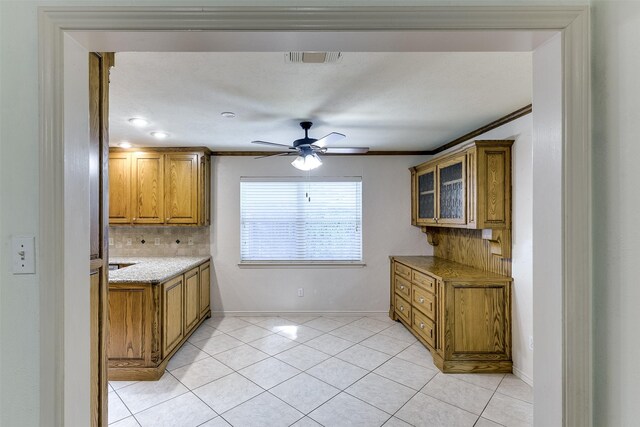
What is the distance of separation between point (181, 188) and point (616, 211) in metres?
4.14

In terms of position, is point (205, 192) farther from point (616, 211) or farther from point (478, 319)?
point (616, 211)

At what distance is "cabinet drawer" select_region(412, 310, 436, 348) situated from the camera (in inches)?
120

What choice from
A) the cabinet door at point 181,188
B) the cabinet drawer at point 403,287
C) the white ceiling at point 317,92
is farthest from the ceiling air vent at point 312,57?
the cabinet drawer at point 403,287

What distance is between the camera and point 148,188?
3.91 m

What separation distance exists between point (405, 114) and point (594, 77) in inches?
77.0

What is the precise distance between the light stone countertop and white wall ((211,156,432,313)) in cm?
51

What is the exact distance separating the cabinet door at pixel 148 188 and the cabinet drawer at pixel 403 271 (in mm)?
3282

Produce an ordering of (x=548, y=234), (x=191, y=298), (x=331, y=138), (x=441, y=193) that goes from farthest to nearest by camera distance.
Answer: (x=191, y=298) → (x=441, y=193) → (x=331, y=138) → (x=548, y=234)

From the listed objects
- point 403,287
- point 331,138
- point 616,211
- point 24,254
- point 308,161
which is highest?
point 331,138

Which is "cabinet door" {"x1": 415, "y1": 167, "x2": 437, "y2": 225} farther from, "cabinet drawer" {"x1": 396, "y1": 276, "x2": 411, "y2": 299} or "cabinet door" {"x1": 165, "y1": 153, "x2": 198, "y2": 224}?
"cabinet door" {"x1": 165, "y1": 153, "x2": 198, "y2": 224}

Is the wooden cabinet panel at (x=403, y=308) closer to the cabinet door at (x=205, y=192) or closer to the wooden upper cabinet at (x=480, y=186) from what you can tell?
the wooden upper cabinet at (x=480, y=186)

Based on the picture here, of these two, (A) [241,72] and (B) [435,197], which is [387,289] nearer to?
(B) [435,197]

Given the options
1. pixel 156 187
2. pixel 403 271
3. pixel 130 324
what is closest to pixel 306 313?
pixel 403 271

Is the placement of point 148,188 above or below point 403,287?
above
